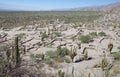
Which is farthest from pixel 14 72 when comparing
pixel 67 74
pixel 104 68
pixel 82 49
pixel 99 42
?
pixel 99 42

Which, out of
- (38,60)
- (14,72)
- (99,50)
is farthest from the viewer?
(99,50)

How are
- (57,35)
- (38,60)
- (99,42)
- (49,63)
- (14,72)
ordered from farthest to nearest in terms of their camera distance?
(57,35) < (99,42) < (38,60) < (49,63) < (14,72)

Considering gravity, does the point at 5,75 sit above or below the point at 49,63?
above

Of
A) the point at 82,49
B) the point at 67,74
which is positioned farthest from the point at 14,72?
the point at 82,49

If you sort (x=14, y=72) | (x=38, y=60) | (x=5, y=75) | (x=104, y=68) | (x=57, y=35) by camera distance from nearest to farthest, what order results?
1. (x=5, y=75)
2. (x=14, y=72)
3. (x=104, y=68)
4. (x=38, y=60)
5. (x=57, y=35)

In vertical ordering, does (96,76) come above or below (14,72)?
below

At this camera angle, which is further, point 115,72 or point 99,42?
point 99,42

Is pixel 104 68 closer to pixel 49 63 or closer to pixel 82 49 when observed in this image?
pixel 49 63

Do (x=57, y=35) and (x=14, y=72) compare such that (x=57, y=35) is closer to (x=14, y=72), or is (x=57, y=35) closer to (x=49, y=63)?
(x=49, y=63)

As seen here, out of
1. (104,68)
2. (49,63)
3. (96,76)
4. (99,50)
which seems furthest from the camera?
(99,50)
